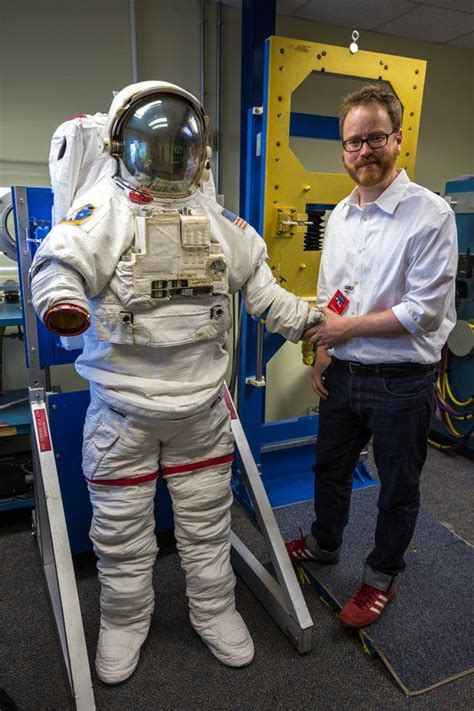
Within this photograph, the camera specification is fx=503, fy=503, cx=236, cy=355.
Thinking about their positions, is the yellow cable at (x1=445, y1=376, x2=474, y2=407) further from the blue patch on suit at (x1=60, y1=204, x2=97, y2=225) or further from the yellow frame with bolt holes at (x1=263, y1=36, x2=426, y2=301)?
the blue patch on suit at (x1=60, y1=204, x2=97, y2=225)

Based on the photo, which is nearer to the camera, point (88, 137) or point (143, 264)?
point (143, 264)

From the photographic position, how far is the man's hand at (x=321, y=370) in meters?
1.72

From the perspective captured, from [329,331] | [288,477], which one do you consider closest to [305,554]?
[288,477]

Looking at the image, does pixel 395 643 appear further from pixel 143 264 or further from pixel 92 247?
pixel 92 247

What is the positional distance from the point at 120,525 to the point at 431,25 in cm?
313

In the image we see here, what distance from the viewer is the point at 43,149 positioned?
8.03 feet

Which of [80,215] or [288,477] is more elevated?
[80,215]

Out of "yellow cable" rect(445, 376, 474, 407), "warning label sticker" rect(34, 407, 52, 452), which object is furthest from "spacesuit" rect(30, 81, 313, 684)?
"yellow cable" rect(445, 376, 474, 407)

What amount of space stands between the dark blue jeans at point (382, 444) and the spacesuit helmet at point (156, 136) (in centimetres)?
80

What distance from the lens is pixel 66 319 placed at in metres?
Result: 1.16

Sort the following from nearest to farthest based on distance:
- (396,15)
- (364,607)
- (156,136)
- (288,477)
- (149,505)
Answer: (156,136) → (149,505) → (364,607) → (288,477) → (396,15)

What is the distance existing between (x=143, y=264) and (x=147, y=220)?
110 mm

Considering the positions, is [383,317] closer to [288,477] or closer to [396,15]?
[288,477]

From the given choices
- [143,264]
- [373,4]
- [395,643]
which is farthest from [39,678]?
[373,4]
